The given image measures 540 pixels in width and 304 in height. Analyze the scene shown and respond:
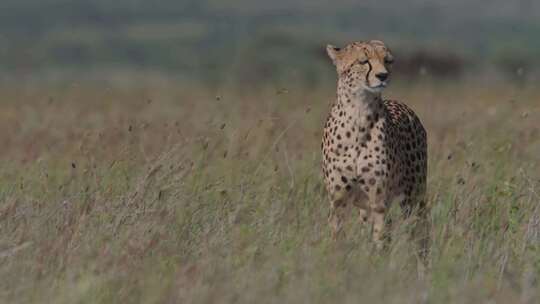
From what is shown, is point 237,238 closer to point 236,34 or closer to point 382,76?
point 382,76

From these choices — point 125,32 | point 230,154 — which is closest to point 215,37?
point 125,32

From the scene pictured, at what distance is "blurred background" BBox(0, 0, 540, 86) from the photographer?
178ft

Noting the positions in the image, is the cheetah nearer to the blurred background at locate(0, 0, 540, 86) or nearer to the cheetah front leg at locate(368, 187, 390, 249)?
the cheetah front leg at locate(368, 187, 390, 249)

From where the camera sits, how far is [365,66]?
209 inches

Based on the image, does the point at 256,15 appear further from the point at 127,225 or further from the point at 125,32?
the point at 127,225

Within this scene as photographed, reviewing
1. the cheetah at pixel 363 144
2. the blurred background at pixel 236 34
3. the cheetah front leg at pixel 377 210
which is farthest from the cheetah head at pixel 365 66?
the blurred background at pixel 236 34

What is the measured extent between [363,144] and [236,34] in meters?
89.4

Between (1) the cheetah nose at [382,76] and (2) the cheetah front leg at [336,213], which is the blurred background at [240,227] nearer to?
(2) the cheetah front leg at [336,213]

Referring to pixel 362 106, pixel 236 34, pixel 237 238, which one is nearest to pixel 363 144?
pixel 362 106

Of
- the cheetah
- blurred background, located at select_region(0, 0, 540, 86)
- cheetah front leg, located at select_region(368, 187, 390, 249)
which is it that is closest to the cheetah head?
the cheetah

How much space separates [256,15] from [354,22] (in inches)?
482

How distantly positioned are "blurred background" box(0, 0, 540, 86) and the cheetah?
1189 inches

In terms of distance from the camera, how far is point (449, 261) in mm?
4371

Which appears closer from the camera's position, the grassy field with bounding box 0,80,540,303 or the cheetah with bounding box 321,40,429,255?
the grassy field with bounding box 0,80,540,303
